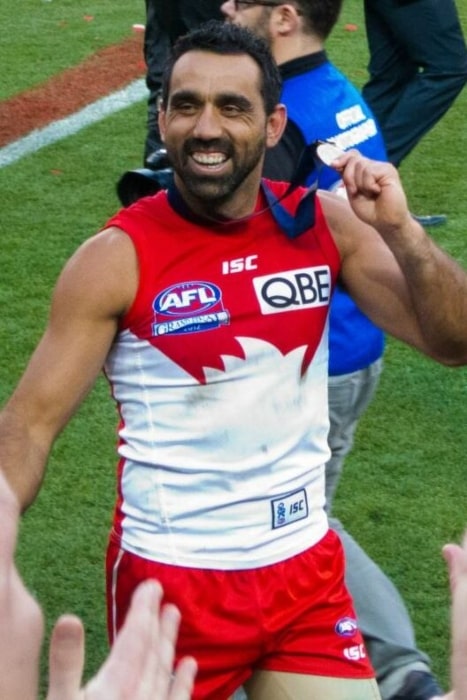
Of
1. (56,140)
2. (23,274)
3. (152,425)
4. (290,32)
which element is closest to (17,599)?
(152,425)

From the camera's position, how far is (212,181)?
144 inches

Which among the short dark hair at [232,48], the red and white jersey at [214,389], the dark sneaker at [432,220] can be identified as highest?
the short dark hair at [232,48]

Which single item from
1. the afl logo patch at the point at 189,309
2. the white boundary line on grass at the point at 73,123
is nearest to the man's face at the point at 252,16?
the afl logo patch at the point at 189,309

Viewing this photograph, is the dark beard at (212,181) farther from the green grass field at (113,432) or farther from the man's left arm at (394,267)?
the green grass field at (113,432)

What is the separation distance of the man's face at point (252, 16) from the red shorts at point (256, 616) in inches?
61.1

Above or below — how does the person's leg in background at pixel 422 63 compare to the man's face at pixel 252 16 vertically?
below

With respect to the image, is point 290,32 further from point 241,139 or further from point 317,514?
point 317,514

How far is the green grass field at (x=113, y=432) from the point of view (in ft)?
17.4

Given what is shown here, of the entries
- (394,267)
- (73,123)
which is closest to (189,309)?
(394,267)

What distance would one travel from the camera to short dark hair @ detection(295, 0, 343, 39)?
459 cm

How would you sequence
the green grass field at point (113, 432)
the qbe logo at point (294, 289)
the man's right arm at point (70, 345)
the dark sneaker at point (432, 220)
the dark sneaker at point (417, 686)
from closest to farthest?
the man's right arm at point (70, 345) → the qbe logo at point (294, 289) → the dark sneaker at point (417, 686) → the green grass field at point (113, 432) → the dark sneaker at point (432, 220)

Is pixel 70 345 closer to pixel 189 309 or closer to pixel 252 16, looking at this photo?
pixel 189 309

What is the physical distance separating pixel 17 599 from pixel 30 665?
73mm

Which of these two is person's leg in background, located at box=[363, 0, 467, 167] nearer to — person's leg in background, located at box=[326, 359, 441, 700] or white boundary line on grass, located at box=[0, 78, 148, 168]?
white boundary line on grass, located at box=[0, 78, 148, 168]
